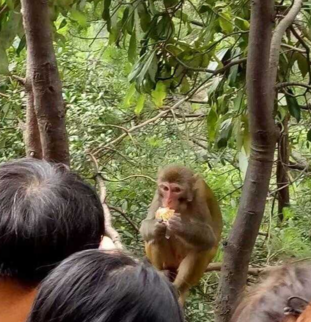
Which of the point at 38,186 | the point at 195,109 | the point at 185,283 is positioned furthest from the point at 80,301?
the point at 195,109

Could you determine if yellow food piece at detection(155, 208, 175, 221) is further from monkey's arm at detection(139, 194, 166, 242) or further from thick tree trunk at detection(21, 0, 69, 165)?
thick tree trunk at detection(21, 0, 69, 165)

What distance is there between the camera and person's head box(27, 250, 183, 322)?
781mm

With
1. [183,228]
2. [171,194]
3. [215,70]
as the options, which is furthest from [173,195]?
[215,70]

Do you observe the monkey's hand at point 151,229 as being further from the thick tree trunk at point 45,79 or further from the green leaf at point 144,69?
the thick tree trunk at point 45,79

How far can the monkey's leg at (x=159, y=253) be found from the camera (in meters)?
3.61

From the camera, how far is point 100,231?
4.16 ft

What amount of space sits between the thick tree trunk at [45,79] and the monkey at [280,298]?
0.91 meters

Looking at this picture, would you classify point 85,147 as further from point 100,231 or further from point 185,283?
point 100,231

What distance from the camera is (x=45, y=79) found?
1.75 m

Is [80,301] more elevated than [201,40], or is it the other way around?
[201,40]

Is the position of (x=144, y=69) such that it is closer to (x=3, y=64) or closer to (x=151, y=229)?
(x=3, y=64)

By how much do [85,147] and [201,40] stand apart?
0.78 metres

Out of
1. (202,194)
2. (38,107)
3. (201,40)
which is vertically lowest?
(202,194)

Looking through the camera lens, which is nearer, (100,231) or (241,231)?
(100,231)
